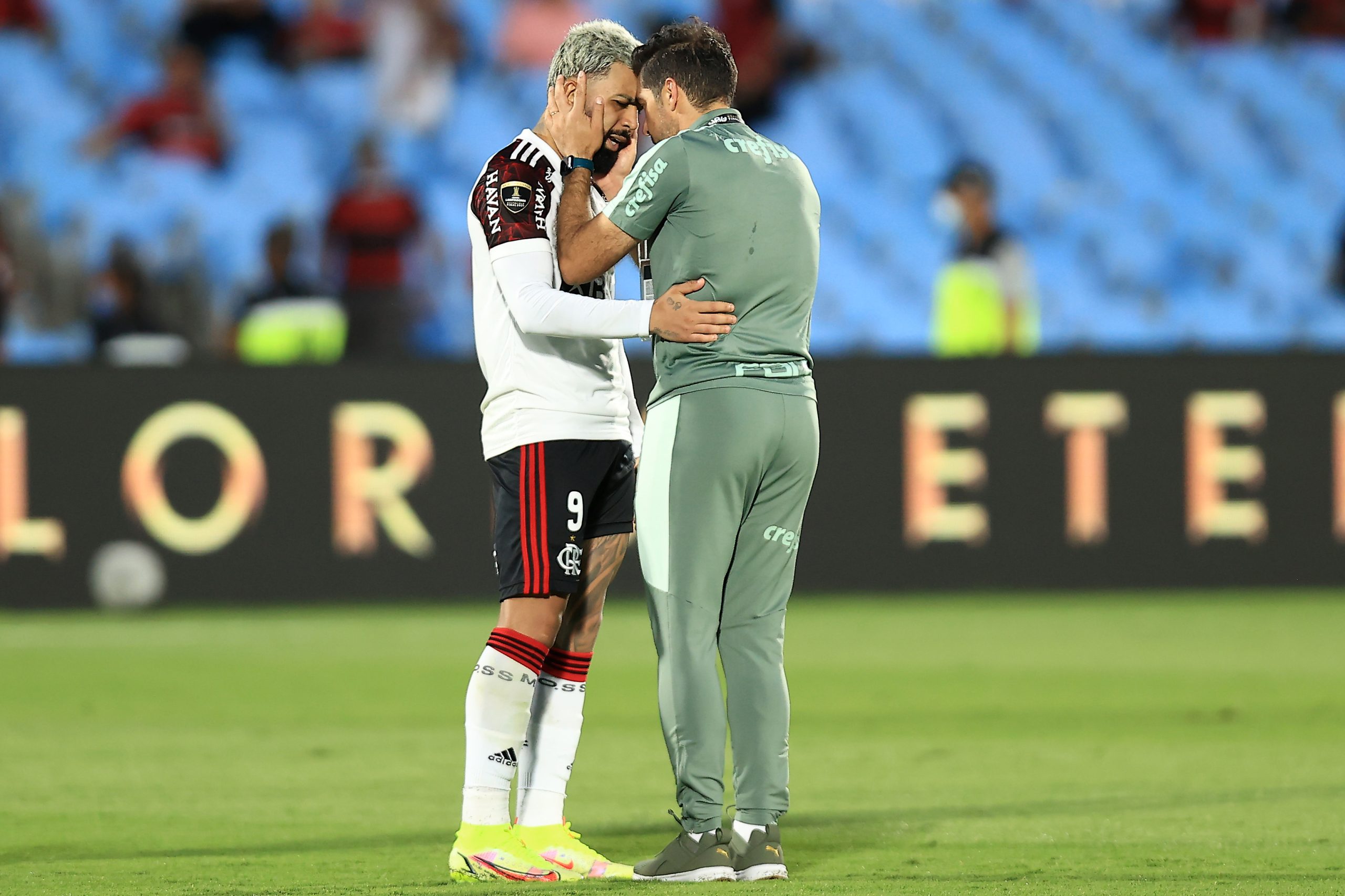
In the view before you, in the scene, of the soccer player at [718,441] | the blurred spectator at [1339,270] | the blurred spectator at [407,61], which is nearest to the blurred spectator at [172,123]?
the blurred spectator at [407,61]

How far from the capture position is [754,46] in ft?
49.7

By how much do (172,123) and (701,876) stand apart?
10.5 metres

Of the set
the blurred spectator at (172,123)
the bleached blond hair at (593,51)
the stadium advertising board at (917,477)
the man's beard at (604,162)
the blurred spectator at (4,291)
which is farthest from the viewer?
the blurred spectator at (172,123)

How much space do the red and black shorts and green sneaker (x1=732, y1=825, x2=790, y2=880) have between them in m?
0.70

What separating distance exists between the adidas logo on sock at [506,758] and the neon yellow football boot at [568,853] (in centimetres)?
20

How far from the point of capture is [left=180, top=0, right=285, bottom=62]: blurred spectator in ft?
46.9

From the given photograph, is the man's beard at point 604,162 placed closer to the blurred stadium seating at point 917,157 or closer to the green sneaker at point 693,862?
the green sneaker at point 693,862

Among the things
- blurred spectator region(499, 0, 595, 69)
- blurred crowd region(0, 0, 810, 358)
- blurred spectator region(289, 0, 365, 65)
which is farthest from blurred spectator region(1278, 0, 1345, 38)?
blurred spectator region(289, 0, 365, 65)

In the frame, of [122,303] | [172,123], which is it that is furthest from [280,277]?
[172,123]

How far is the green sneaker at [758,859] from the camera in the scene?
4215mm

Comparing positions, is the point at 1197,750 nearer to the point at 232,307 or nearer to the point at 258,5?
the point at 232,307

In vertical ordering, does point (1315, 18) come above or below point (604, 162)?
above

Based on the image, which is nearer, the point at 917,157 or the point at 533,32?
the point at 533,32

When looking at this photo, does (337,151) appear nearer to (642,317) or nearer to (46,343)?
(46,343)
